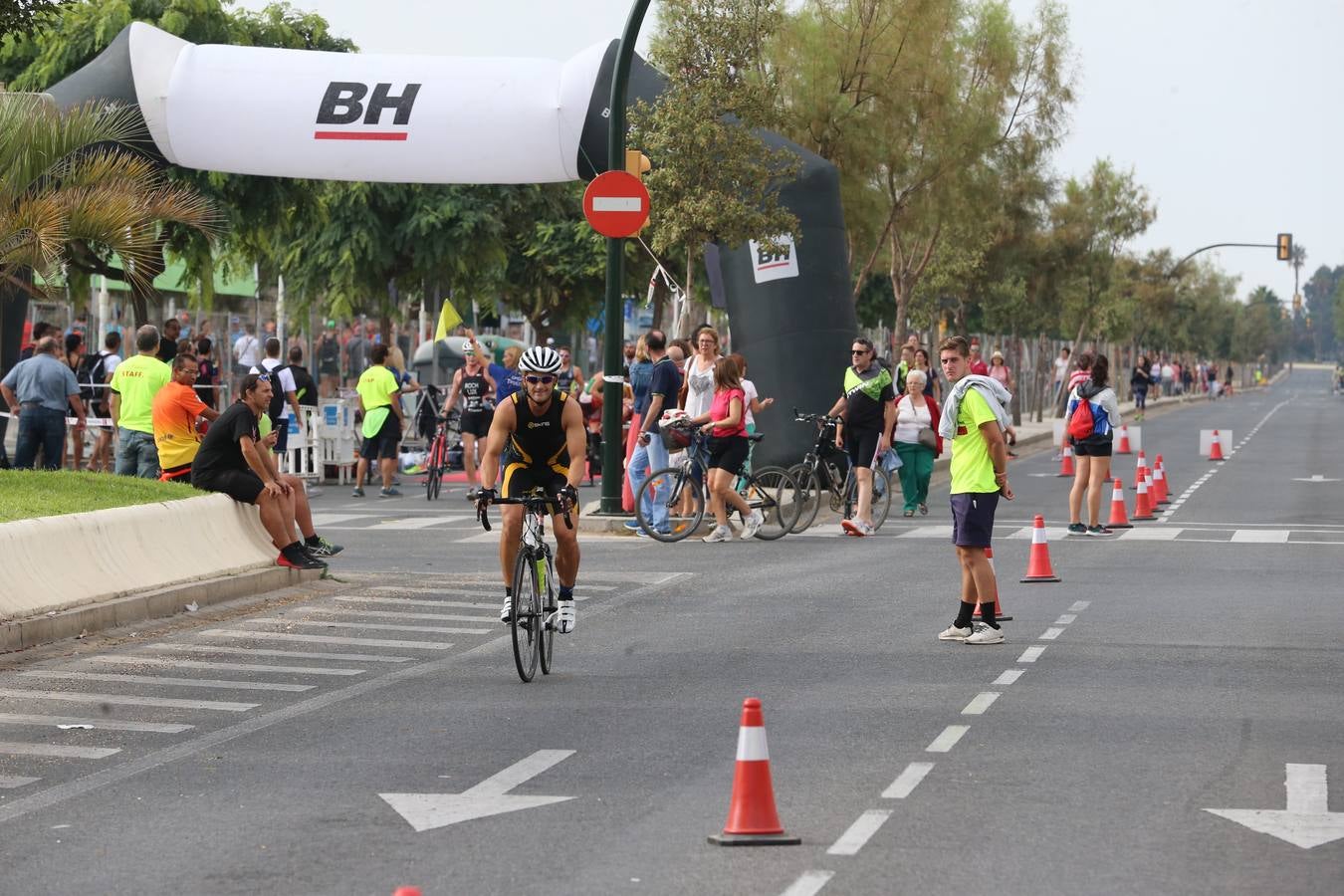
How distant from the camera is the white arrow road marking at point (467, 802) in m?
7.59

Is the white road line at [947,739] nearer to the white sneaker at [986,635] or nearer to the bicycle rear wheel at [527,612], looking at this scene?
the bicycle rear wheel at [527,612]

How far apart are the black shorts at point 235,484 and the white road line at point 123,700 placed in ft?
16.4

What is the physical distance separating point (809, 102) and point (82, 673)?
26513 millimetres

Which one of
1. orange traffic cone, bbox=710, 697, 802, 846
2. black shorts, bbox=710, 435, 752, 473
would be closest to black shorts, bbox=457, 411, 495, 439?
black shorts, bbox=710, 435, 752, 473

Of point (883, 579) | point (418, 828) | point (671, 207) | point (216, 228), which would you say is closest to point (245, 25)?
point (216, 228)

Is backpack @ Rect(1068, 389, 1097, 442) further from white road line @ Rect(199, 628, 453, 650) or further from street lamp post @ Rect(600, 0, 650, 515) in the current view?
white road line @ Rect(199, 628, 453, 650)

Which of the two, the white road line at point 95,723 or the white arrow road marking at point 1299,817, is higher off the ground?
the white road line at point 95,723

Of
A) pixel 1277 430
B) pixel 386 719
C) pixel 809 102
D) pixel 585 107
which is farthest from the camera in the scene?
pixel 1277 430

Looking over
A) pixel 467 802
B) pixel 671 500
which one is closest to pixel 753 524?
pixel 671 500

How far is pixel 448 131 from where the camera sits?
75.4 feet

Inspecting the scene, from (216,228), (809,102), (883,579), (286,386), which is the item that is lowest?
(883,579)

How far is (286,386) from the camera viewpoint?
80.4ft

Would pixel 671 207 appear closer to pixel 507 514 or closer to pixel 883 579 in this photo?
pixel 883 579

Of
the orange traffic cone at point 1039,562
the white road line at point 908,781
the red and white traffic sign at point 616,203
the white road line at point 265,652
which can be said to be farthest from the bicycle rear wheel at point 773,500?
the white road line at point 908,781
